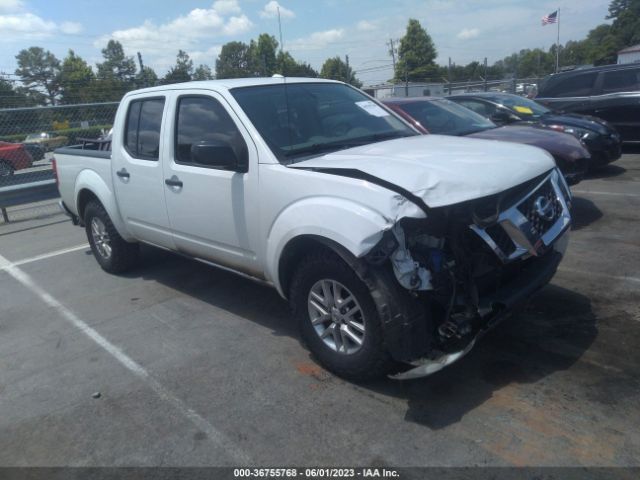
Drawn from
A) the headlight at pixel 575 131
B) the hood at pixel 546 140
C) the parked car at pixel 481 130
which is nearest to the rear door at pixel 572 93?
the headlight at pixel 575 131

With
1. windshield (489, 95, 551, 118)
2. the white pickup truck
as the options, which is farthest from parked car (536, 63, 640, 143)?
the white pickup truck

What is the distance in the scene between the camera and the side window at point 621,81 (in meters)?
10.9

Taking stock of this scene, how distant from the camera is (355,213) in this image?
3.08 metres

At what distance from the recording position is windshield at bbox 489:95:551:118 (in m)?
9.20

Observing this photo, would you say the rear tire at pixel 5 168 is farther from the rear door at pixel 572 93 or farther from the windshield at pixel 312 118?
the rear door at pixel 572 93

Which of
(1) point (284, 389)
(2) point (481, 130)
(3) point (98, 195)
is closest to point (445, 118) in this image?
(2) point (481, 130)

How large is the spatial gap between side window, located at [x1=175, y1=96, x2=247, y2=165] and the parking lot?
4.92 feet

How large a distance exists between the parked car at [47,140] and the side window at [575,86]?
10.8 m

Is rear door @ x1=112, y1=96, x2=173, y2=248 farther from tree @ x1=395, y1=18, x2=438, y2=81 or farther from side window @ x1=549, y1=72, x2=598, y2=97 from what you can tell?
tree @ x1=395, y1=18, x2=438, y2=81

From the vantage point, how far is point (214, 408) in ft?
11.1

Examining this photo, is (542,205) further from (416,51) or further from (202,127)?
(416,51)

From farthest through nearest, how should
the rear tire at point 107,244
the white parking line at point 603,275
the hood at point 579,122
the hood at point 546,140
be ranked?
the hood at point 579,122 < the hood at point 546,140 < the rear tire at point 107,244 < the white parking line at point 603,275

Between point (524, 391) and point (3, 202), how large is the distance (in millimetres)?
9489

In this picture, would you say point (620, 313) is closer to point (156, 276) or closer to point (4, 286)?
point (156, 276)
